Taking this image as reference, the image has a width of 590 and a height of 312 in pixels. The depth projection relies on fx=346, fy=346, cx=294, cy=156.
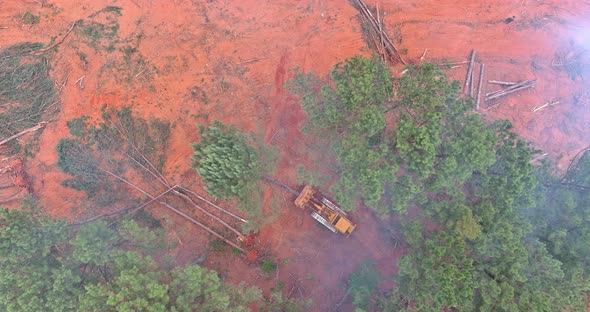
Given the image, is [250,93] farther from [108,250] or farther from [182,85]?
[108,250]

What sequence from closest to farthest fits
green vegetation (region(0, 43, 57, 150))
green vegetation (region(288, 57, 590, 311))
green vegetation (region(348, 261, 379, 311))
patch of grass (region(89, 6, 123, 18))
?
green vegetation (region(288, 57, 590, 311)) < green vegetation (region(348, 261, 379, 311)) < green vegetation (region(0, 43, 57, 150)) < patch of grass (region(89, 6, 123, 18))

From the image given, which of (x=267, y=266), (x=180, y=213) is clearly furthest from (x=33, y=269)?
(x=267, y=266)

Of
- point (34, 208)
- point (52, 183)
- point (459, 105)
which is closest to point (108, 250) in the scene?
point (34, 208)

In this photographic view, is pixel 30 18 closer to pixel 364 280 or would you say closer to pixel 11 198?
pixel 11 198

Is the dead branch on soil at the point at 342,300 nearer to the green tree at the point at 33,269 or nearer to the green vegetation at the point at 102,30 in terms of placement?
the green tree at the point at 33,269

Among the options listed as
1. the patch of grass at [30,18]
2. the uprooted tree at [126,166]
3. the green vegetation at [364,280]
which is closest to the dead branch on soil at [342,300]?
the green vegetation at [364,280]

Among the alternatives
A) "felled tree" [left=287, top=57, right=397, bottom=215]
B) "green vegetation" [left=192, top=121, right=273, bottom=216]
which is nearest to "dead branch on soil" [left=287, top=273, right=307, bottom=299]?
"green vegetation" [left=192, top=121, right=273, bottom=216]

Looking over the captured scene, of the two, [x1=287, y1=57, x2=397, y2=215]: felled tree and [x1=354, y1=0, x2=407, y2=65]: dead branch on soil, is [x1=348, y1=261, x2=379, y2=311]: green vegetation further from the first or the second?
[x1=354, y1=0, x2=407, y2=65]: dead branch on soil
